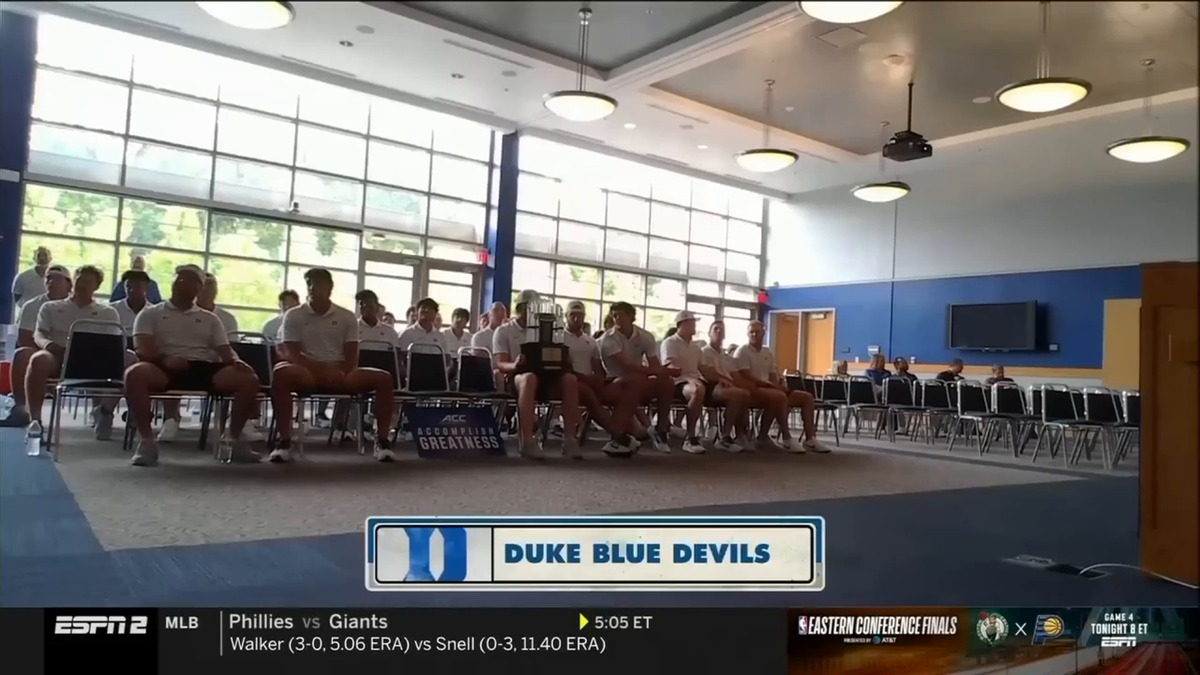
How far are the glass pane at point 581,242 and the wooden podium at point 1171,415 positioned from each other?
0.76 metres

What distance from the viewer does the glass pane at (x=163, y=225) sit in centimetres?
86

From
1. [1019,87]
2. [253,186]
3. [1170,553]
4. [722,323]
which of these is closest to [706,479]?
[722,323]

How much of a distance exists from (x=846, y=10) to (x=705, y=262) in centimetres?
42

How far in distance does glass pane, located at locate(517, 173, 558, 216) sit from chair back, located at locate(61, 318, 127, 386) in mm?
705

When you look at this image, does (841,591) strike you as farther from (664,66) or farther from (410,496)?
(664,66)

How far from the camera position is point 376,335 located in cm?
109

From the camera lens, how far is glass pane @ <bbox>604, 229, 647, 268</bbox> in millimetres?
1067

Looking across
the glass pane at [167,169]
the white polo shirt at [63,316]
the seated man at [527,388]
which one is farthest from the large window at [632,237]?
the white polo shirt at [63,316]

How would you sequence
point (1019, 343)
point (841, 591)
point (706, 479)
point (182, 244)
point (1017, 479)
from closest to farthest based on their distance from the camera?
point (182, 244)
point (841, 591)
point (1019, 343)
point (706, 479)
point (1017, 479)

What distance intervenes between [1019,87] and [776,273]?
438 mm

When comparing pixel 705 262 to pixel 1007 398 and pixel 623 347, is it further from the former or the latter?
pixel 1007 398

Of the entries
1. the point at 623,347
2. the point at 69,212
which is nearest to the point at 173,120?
Answer: the point at 69,212

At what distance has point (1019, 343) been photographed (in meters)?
1.15

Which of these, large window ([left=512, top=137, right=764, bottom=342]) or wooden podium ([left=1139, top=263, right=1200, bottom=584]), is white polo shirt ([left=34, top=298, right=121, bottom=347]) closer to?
large window ([left=512, top=137, right=764, bottom=342])
